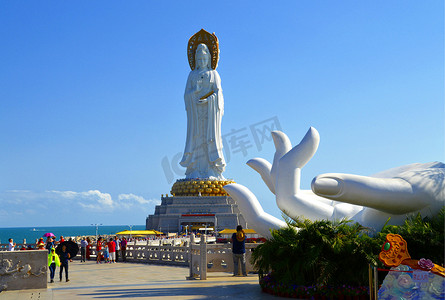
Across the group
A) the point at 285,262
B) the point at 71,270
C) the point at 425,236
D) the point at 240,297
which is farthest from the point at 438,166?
the point at 71,270

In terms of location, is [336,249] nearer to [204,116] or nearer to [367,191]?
[367,191]

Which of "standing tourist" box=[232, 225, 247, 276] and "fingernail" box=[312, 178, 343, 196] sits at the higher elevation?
"fingernail" box=[312, 178, 343, 196]

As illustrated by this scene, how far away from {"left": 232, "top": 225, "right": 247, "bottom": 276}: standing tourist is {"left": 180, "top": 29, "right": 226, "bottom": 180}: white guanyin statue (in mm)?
24591

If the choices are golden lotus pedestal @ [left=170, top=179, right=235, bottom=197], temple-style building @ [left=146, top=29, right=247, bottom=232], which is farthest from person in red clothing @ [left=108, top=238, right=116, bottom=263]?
golden lotus pedestal @ [left=170, top=179, right=235, bottom=197]

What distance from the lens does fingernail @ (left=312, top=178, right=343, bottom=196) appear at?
332 inches

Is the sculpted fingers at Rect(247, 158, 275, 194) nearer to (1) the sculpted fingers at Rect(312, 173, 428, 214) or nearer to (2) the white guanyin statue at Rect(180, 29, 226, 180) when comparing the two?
(1) the sculpted fingers at Rect(312, 173, 428, 214)

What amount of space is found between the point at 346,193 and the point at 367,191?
0.36 meters

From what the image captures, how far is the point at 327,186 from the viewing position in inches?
332

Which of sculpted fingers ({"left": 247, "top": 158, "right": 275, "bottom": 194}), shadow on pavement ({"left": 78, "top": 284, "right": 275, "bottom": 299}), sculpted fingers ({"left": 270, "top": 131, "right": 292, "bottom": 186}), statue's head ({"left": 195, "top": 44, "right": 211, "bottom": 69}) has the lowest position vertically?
shadow on pavement ({"left": 78, "top": 284, "right": 275, "bottom": 299})

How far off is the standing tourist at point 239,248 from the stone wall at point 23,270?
4256 mm

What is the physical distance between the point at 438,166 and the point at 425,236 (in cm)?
194

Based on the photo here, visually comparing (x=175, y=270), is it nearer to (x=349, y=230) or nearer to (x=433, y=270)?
(x=349, y=230)

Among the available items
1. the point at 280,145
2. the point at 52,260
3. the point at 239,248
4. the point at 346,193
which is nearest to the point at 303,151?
the point at 280,145

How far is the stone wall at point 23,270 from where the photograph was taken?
10.5m
